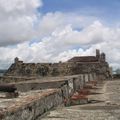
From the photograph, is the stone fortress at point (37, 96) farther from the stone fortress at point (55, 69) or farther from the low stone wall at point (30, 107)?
the stone fortress at point (55, 69)

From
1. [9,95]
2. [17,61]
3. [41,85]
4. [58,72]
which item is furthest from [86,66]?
[9,95]

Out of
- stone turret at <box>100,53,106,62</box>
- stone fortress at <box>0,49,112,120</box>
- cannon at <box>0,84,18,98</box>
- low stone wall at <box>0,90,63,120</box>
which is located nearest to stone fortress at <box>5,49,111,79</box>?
stone turret at <box>100,53,106,62</box>

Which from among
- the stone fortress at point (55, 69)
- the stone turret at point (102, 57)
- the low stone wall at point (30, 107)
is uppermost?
the stone turret at point (102, 57)

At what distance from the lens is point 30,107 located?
5648 millimetres

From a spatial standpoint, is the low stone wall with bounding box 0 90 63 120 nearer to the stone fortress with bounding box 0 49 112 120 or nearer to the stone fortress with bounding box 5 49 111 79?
the stone fortress with bounding box 0 49 112 120

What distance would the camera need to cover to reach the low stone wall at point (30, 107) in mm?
4709

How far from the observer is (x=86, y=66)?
150 feet

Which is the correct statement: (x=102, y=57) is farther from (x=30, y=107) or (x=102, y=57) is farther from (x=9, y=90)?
(x=30, y=107)

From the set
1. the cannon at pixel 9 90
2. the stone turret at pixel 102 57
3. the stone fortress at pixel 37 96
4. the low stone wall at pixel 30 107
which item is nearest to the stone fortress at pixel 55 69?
the stone turret at pixel 102 57

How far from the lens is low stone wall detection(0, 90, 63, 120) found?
471 cm

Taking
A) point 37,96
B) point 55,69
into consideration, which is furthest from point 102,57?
point 37,96

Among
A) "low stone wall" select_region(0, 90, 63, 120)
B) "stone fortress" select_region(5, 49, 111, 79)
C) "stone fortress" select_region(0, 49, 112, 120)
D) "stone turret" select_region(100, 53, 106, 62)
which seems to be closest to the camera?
"low stone wall" select_region(0, 90, 63, 120)

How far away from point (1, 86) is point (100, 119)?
12.3 ft

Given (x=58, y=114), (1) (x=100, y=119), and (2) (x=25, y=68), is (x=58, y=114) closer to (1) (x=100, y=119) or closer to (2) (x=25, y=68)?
(1) (x=100, y=119)
